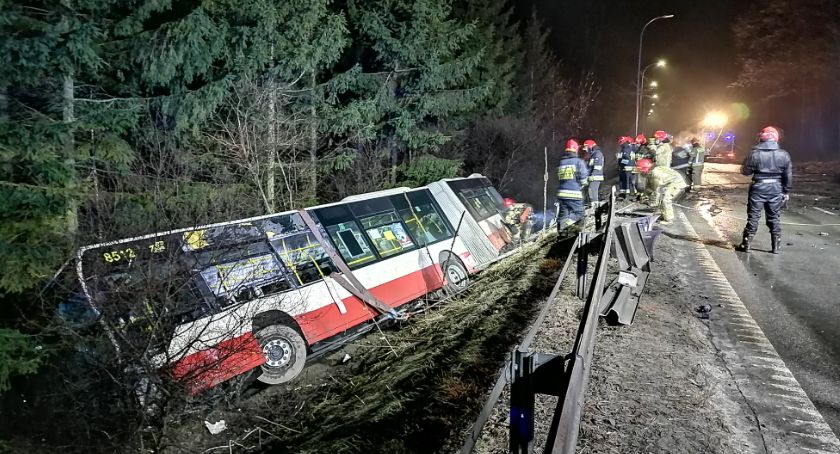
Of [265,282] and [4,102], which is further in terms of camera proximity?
[4,102]

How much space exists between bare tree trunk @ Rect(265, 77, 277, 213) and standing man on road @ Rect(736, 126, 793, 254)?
371 inches

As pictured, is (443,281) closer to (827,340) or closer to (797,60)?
(827,340)

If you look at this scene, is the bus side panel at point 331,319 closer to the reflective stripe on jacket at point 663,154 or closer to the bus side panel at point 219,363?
the bus side panel at point 219,363

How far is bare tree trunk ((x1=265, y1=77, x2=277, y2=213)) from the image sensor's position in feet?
38.1

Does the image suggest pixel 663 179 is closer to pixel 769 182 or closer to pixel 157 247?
pixel 769 182

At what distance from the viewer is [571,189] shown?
9.62 metres

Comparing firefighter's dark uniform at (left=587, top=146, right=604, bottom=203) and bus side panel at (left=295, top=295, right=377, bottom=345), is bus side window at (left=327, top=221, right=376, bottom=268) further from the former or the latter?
firefighter's dark uniform at (left=587, top=146, right=604, bottom=203)

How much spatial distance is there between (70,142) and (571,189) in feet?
29.9

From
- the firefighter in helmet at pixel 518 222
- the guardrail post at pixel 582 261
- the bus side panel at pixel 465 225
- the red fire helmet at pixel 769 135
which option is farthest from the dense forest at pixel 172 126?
the red fire helmet at pixel 769 135

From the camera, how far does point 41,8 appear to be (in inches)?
337

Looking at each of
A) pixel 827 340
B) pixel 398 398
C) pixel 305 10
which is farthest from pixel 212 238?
pixel 305 10

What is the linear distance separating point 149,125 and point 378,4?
7.61 metres

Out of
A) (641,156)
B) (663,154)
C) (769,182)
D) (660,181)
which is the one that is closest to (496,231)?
(663,154)

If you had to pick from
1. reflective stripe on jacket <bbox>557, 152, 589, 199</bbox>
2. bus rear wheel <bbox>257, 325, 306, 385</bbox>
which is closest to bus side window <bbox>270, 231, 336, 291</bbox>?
bus rear wheel <bbox>257, 325, 306, 385</bbox>
